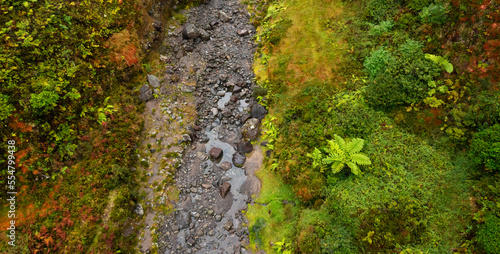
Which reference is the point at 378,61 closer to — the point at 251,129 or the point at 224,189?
the point at 251,129

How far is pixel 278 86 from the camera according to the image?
14648 mm

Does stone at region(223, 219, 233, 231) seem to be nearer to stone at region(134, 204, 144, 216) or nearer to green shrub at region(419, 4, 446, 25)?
stone at region(134, 204, 144, 216)

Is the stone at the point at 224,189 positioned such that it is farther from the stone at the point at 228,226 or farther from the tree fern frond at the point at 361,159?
the tree fern frond at the point at 361,159

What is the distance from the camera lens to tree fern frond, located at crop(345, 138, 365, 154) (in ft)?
33.1

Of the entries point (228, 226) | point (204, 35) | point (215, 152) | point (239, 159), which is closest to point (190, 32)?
point (204, 35)

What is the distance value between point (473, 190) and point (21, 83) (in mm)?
18065

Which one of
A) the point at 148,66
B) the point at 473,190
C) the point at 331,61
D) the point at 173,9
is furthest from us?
the point at 173,9

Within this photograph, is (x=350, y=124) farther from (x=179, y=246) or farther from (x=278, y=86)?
(x=179, y=246)

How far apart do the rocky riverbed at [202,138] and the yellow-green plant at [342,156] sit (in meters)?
3.89

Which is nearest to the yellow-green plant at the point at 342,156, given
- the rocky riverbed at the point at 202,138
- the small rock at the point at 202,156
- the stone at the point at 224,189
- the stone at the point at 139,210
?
the rocky riverbed at the point at 202,138

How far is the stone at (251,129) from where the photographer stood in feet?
46.3

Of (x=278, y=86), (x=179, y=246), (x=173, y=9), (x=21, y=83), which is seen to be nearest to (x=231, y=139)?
(x=278, y=86)

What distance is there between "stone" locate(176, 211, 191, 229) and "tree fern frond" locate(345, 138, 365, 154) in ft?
26.3

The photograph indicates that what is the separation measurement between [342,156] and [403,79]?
14.5 feet
